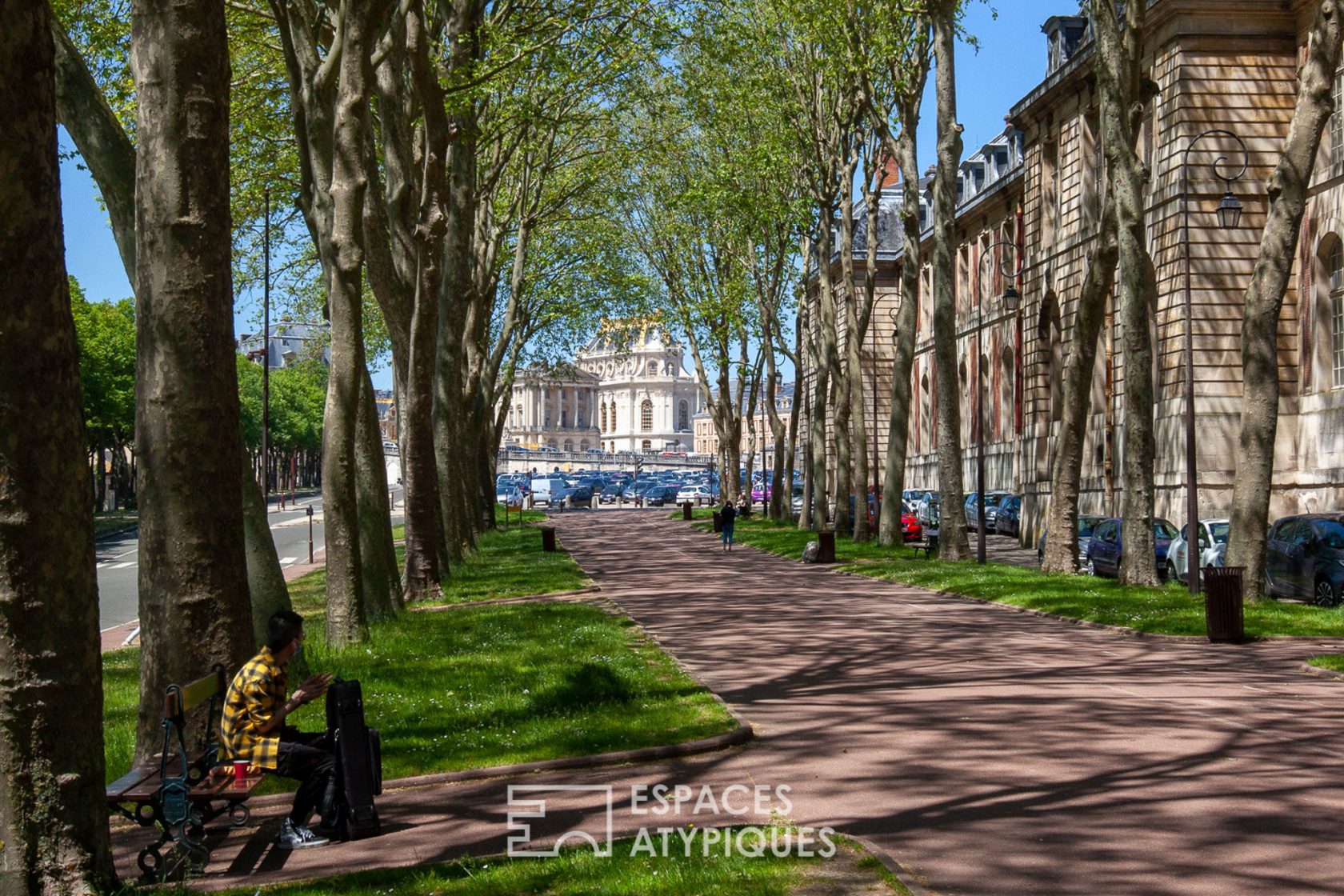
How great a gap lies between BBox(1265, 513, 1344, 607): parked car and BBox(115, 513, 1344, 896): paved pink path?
17.7 ft

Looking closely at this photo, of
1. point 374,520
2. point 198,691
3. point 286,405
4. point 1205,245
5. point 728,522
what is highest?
point 286,405

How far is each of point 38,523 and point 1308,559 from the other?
20143mm

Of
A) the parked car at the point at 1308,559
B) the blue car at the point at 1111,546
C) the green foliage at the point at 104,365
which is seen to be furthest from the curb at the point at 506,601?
the green foliage at the point at 104,365

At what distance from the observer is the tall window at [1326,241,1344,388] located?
32.4 metres

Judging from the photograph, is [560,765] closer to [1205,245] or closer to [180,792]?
[180,792]

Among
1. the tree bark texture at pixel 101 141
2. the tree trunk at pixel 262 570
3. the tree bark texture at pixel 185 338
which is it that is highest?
the tree bark texture at pixel 101 141

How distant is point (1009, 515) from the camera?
52.8 metres

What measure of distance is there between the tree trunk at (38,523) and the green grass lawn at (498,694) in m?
3.51

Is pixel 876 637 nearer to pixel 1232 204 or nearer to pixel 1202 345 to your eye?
pixel 1232 204

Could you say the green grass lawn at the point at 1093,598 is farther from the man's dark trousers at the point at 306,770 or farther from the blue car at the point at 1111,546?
the man's dark trousers at the point at 306,770

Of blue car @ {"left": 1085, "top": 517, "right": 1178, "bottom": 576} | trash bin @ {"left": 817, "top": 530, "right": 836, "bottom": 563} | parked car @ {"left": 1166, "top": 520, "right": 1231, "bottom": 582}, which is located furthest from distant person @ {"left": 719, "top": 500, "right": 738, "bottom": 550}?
parked car @ {"left": 1166, "top": 520, "right": 1231, "bottom": 582}

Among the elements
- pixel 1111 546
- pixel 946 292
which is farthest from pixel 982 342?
pixel 946 292

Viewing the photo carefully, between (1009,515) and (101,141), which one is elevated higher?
(101,141)

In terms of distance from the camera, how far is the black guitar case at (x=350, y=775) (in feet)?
26.7
